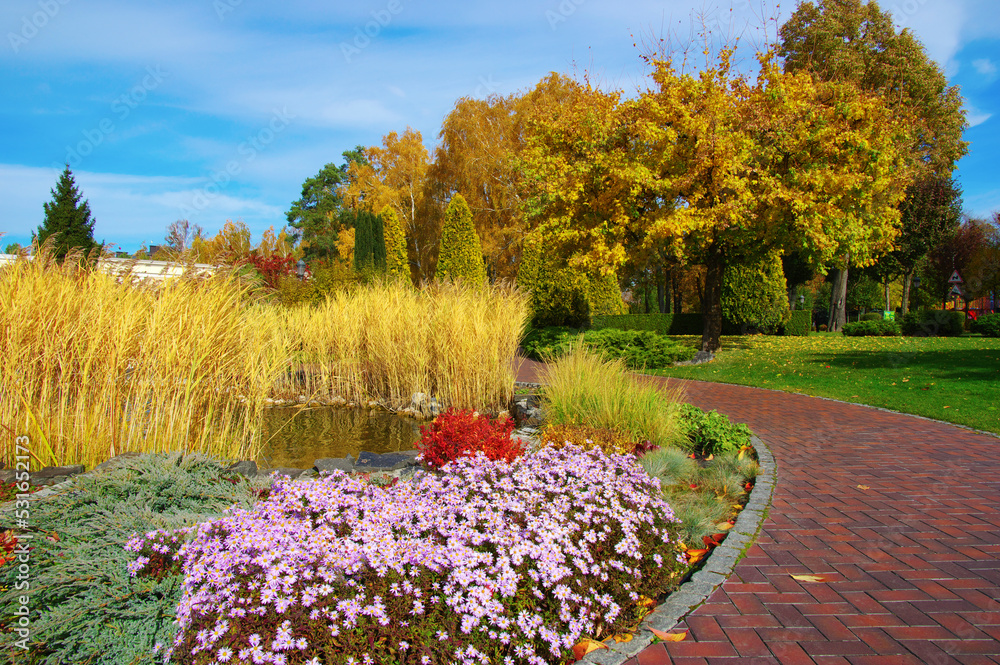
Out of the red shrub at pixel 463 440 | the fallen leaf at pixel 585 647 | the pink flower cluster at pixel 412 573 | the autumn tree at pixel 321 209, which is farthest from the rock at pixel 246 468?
the autumn tree at pixel 321 209

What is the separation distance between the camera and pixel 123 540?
251 centimetres

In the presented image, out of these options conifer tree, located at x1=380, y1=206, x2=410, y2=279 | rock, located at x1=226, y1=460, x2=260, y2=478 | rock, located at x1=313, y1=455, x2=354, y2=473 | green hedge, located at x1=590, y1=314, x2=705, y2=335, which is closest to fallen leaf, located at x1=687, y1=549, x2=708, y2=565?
rock, located at x1=313, y1=455, x2=354, y2=473

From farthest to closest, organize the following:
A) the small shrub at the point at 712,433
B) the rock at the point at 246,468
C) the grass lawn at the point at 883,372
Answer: the grass lawn at the point at 883,372, the small shrub at the point at 712,433, the rock at the point at 246,468

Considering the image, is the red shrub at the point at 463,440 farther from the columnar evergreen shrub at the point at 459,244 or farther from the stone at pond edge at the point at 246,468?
the columnar evergreen shrub at the point at 459,244

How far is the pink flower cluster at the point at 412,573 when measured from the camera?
200 cm

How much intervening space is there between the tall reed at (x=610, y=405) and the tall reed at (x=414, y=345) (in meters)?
1.63

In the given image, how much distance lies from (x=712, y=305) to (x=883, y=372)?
454cm

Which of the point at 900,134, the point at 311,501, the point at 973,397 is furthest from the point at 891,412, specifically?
the point at 900,134

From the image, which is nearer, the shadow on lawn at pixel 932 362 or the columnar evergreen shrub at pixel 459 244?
the shadow on lawn at pixel 932 362

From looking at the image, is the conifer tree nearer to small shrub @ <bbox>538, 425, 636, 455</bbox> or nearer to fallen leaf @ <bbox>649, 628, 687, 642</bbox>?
small shrub @ <bbox>538, 425, 636, 455</bbox>

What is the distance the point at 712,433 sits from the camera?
205 inches

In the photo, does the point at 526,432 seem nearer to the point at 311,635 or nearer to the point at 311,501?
the point at 311,501

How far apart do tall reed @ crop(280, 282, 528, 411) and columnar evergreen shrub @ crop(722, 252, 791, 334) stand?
14.6 m

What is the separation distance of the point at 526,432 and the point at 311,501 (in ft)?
13.6
